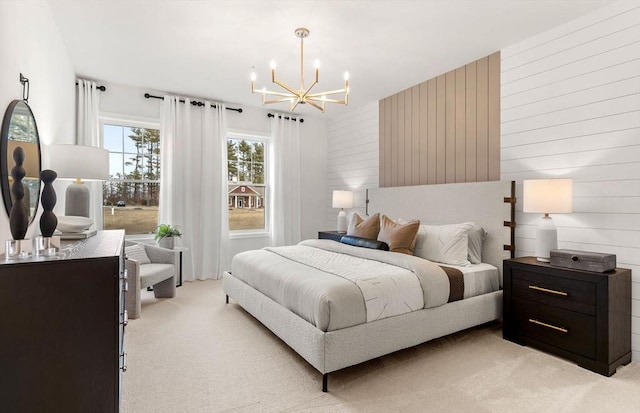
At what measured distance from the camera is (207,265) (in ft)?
17.0

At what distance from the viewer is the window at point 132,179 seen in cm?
475

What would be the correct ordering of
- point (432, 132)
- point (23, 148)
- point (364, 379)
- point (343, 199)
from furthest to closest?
1. point (343, 199)
2. point (432, 132)
3. point (364, 379)
4. point (23, 148)

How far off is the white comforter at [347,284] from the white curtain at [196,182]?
195 cm

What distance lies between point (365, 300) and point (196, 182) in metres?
3.67

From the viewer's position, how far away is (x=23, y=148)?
190 cm

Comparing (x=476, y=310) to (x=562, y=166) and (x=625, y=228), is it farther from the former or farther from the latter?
(x=562, y=166)

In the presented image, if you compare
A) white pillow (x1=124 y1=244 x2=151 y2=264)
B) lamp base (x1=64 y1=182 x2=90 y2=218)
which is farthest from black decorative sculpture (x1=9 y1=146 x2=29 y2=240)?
white pillow (x1=124 y1=244 x2=151 y2=264)

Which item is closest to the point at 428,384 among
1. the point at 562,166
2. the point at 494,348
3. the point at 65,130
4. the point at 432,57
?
the point at 494,348

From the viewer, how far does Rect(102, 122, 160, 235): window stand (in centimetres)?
475

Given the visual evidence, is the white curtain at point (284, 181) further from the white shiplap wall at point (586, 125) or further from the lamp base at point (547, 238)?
the lamp base at point (547, 238)

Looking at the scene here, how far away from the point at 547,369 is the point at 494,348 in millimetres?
404

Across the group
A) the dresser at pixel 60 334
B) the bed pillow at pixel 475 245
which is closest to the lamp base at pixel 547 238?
the bed pillow at pixel 475 245

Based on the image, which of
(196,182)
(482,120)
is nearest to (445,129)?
(482,120)

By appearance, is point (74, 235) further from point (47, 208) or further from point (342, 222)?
point (342, 222)
